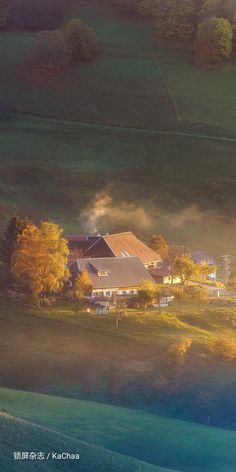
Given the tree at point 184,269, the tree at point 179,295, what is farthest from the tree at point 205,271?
the tree at point 179,295

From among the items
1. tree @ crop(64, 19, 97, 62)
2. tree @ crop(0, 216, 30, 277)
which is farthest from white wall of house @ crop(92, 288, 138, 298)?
tree @ crop(64, 19, 97, 62)

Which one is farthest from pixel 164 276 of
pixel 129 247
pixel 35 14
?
pixel 35 14

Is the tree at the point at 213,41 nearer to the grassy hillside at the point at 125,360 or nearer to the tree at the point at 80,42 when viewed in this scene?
the tree at the point at 80,42

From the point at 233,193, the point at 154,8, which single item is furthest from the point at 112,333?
the point at 154,8

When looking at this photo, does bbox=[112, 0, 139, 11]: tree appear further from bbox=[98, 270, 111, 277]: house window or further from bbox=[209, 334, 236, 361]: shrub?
bbox=[209, 334, 236, 361]: shrub

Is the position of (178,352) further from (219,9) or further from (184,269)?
(219,9)

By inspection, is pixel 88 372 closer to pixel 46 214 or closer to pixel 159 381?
pixel 159 381
